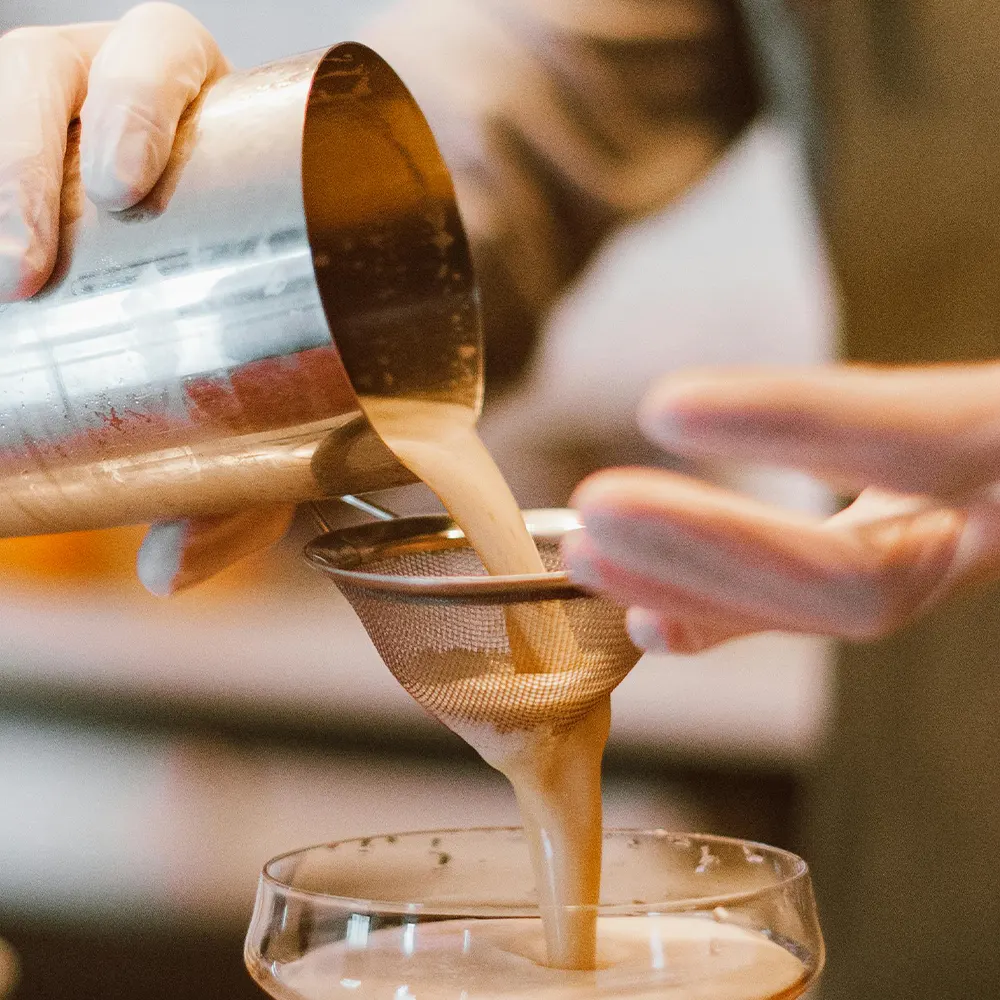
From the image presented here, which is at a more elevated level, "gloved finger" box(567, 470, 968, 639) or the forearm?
the forearm

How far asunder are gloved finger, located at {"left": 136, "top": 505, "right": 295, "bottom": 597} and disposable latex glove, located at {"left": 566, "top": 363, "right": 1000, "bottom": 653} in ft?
1.70

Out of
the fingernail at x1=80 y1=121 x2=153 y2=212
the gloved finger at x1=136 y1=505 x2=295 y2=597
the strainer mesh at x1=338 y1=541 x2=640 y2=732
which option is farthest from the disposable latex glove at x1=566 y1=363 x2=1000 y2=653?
the gloved finger at x1=136 y1=505 x2=295 y2=597

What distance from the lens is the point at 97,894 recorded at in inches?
85.8

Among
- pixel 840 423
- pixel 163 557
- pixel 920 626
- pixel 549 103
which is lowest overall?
pixel 920 626

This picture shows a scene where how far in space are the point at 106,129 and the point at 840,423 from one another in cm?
49

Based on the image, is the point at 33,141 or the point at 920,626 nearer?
the point at 33,141

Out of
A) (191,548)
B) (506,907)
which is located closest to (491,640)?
(506,907)

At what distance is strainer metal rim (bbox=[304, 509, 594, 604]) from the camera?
2.34 feet

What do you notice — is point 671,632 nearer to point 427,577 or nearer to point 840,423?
point 840,423

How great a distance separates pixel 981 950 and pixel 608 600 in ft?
3.88

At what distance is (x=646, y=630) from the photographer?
0.54 m

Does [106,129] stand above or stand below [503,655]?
above

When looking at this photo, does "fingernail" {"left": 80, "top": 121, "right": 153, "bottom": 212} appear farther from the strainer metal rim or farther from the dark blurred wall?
the dark blurred wall

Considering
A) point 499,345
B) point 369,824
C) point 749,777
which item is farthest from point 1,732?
point 749,777
